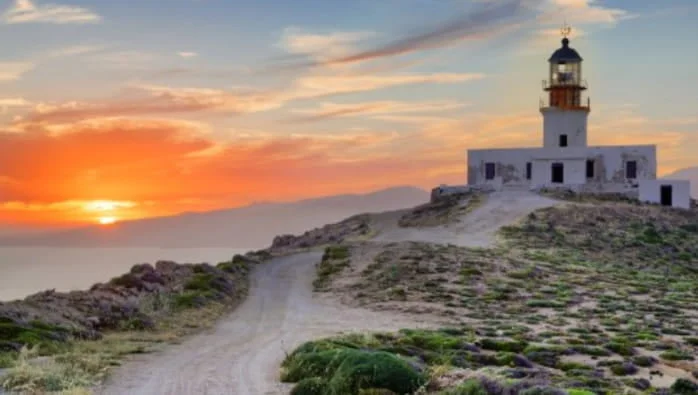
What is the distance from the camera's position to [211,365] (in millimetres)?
A: 17141

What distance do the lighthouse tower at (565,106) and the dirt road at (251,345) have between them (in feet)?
133

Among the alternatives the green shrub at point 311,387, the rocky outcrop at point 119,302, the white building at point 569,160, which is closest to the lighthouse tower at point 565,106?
the white building at point 569,160

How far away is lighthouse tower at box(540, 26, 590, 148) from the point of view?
69688 mm

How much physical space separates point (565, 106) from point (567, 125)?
62.5 inches

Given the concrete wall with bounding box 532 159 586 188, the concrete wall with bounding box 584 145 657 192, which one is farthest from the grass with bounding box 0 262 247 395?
the concrete wall with bounding box 584 145 657 192

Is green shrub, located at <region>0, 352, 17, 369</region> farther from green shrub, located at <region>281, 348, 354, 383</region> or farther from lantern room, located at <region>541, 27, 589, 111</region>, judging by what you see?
lantern room, located at <region>541, 27, 589, 111</region>

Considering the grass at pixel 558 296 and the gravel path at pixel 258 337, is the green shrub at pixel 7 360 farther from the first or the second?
the grass at pixel 558 296

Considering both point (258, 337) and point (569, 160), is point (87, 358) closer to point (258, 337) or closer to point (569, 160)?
point (258, 337)

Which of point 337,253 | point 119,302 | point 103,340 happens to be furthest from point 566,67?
point 103,340

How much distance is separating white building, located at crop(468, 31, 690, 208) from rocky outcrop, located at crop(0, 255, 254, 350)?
34925 mm

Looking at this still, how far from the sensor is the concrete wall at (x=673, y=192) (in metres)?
61.9

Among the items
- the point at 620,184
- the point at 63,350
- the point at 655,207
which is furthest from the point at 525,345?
the point at 620,184

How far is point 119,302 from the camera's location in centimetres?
2512

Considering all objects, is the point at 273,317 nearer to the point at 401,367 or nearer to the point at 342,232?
the point at 401,367
